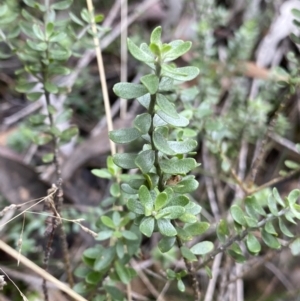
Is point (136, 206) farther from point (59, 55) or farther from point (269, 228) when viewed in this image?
point (59, 55)

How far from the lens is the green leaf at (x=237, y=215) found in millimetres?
788

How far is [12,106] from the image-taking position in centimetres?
179

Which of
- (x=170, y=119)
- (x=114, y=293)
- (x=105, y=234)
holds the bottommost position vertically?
(x=114, y=293)

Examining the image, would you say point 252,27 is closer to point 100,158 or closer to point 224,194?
point 224,194

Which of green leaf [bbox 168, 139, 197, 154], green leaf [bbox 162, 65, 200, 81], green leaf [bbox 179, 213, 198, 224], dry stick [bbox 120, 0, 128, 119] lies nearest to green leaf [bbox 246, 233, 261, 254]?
green leaf [bbox 179, 213, 198, 224]

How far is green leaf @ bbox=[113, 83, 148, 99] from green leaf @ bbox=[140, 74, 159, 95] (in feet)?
0.12

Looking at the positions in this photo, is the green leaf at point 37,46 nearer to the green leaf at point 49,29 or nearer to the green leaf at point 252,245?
the green leaf at point 49,29

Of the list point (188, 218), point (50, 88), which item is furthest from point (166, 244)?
point (50, 88)

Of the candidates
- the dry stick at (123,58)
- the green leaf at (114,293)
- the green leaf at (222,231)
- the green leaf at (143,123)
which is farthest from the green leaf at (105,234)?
the dry stick at (123,58)

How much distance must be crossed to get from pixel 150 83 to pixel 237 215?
1.09 feet

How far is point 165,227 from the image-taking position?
26.3 inches

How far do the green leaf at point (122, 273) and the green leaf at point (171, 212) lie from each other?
0.26 metres

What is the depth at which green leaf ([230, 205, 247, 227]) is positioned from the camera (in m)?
0.79

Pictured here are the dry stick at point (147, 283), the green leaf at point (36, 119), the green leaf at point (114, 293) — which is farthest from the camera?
the dry stick at point (147, 283)
